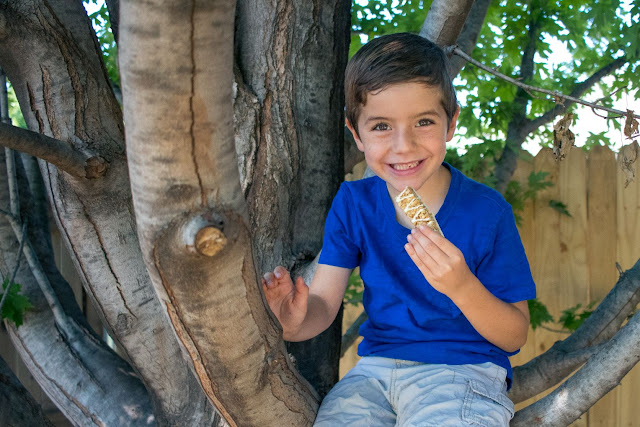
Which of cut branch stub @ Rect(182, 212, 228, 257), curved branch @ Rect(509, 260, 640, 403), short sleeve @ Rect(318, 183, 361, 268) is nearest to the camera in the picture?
cut branch stub @ Rect(182, 212, 228, 257)

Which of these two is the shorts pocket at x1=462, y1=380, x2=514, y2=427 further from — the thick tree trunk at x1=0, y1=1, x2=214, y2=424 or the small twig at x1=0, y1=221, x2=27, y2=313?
the small twig at x1=0, y1=221, x2=27, y2=313

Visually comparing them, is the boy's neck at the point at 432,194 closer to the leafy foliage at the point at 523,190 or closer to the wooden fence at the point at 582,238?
the leafy foliage at the point at 523,190

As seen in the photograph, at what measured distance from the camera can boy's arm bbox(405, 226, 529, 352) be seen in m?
1.69

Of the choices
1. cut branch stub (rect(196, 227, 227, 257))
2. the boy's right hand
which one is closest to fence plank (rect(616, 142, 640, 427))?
the boy's right hand

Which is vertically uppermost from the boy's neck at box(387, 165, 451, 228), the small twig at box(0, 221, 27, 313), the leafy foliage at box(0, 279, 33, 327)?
the boy's neck at box(387, 165, 451, 228)

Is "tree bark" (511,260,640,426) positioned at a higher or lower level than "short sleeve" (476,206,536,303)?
lower

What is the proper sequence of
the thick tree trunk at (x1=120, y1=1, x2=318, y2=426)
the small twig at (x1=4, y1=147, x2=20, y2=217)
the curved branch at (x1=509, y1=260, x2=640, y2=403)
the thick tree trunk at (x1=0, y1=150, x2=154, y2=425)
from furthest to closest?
the small twig at (x1=4, y1=147, x2=20, y2=217) → the curved branch at (x1=509, y1=260, x2=640, y2=403) → the thick tree trunk at (x1=0, y1=150, x2=154, y2=425) → the thick tree trunk at (x1=120, y1=1, x2=318, y2=426)

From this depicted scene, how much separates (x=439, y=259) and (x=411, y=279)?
1.25 ft

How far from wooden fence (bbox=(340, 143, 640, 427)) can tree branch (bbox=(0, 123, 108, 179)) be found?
327 centimetres

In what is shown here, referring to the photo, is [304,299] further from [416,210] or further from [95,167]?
[95,167]

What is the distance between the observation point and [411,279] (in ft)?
6.76

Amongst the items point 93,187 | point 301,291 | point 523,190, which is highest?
point 93,187

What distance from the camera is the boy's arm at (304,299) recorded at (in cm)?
184

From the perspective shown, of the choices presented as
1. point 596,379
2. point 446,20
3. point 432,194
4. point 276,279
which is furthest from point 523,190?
point 276,279
